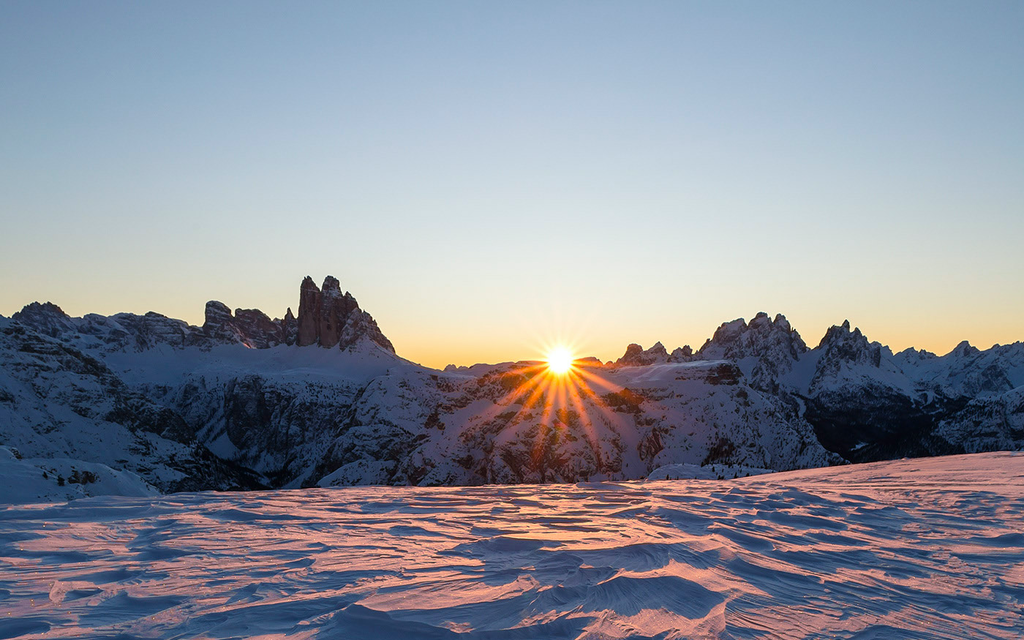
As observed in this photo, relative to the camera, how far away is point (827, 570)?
18.4 feet

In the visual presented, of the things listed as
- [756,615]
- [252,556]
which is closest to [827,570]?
[756,615]

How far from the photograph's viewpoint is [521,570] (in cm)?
538

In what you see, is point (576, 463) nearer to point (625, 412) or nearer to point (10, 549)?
point (625, 412)

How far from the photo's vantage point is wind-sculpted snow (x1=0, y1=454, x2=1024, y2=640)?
13.1 ft

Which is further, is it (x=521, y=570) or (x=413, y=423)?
(x=413, y=423)

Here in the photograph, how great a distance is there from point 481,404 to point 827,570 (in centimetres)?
15582

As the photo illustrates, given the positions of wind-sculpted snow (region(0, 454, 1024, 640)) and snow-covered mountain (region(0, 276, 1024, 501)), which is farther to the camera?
snow-covered mountain (region(0, 276, 1024, 501))

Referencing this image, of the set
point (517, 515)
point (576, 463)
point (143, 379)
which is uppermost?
point (143, 379)

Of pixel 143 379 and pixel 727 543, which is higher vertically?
pixel 143 379

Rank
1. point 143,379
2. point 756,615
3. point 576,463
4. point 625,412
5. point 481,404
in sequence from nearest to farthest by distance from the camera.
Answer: point 756,615 < point 576,463 < point 625,412 < point 481,404 < point 143,379

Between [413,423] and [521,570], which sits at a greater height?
[521,570]

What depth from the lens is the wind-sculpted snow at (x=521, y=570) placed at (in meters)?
3.98

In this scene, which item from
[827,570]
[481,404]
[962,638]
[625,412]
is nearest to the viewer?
[962,638]

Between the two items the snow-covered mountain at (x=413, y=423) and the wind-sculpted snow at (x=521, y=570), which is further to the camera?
the snow-covered mountain at (x=413, y=423)
